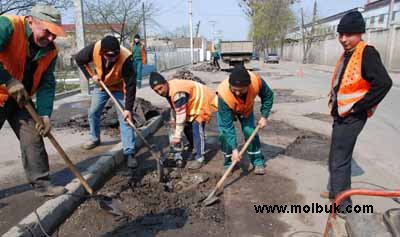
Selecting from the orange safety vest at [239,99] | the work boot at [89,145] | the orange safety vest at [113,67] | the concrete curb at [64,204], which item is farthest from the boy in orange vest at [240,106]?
the work boot at [89,145]

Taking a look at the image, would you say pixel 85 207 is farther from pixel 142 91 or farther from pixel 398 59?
pixel 398 59

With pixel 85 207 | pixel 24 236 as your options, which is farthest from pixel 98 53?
pixel 24 236

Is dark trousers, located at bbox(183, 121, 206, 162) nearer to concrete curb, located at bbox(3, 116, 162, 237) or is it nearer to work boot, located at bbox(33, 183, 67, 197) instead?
concrete curb, located at bbox(3, 116, 162, 237)

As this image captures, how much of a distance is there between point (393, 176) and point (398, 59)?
21.5m

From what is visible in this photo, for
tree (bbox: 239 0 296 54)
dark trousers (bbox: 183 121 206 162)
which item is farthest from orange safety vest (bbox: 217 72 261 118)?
tree (bbox: 239 0 296 54)

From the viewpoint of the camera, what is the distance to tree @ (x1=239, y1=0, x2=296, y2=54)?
180ft

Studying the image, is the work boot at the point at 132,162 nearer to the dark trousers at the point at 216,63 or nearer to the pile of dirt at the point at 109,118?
the pile of dirt at the point at 109,118

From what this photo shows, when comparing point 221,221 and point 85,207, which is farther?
point 85,207

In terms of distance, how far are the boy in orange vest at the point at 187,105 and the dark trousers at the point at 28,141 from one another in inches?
56.9

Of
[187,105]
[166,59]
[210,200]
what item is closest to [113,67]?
[187,105]

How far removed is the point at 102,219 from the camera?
130 inches

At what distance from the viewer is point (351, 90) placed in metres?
3.04

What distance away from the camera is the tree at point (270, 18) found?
54.9 metres

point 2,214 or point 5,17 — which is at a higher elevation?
point 5,17
